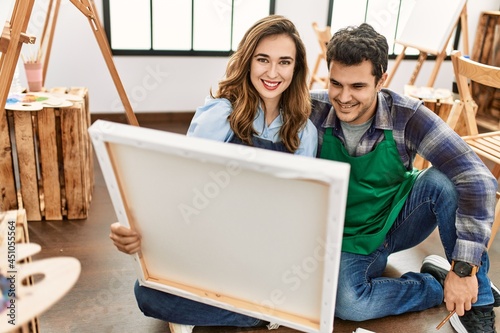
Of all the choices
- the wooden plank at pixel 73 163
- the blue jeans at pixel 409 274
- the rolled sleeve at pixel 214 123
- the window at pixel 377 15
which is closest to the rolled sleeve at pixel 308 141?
the rolled sleeve at pixel 214 123

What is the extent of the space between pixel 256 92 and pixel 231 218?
637 mm

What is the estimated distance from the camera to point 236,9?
392cm

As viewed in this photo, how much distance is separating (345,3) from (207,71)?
1.32 metres

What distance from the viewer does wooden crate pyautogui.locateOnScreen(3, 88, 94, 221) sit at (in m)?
2.12

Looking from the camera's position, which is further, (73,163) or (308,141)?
(73,163)

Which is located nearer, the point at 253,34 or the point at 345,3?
the point at 253,34

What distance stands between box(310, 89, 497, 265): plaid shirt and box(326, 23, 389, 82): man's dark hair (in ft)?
0.48

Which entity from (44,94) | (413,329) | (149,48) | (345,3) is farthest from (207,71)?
(413,329)

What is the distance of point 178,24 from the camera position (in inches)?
149

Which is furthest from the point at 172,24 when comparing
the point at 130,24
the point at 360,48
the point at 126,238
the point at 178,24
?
the point at 126,238

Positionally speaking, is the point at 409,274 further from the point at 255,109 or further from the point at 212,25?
the point at 212,25

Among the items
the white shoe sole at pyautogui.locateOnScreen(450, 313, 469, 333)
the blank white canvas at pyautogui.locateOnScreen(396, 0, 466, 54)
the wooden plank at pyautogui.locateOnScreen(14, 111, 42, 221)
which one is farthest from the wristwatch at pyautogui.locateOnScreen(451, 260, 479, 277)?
the blank white canvas at pyautogui.locateOnScreen(396, 0, 466, 54)

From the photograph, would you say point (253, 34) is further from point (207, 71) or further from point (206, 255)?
point (207, 71)

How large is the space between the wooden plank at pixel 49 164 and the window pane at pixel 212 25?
1948mm
